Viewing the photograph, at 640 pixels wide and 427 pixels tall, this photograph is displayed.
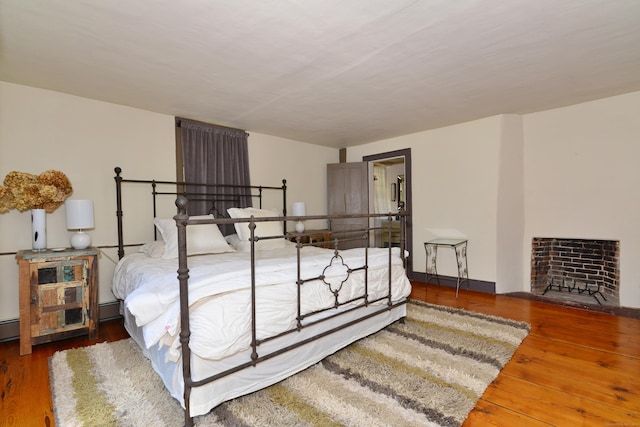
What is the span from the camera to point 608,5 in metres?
1.72

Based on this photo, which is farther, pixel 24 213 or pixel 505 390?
pixel 24 213

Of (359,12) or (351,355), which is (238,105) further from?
(351,355)

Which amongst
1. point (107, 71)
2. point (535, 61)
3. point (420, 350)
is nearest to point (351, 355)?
point (420, 350)

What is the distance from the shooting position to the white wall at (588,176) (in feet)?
10.6

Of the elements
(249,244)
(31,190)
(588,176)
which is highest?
(588,176)

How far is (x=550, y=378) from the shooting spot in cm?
196

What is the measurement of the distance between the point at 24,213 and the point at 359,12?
3.28 m

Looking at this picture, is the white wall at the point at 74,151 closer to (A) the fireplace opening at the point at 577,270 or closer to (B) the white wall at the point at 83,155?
(B) the white wall at the point at 83,155

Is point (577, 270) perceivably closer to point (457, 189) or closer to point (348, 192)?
point (457, 189)

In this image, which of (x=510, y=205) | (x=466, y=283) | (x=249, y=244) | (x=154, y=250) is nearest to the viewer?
(x=154, y=250)

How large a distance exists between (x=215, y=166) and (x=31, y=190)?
5.85 ft

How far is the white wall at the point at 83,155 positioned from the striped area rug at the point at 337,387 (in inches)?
44.5

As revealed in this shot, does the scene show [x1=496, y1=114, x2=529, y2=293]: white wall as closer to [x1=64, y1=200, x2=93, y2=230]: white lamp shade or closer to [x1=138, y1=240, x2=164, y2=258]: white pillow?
[x1=138, y1=240, x2=164, y2=258]: white pillow

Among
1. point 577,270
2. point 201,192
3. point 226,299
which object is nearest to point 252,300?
point 226,299
